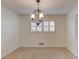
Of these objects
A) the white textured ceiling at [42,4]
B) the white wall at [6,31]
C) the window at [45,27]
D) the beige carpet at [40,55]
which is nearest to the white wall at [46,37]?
the window at [45,27]

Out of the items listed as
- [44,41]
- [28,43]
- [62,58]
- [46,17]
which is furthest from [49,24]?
[62,58]

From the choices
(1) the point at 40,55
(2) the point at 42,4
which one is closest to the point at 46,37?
(1) the point at 40,55

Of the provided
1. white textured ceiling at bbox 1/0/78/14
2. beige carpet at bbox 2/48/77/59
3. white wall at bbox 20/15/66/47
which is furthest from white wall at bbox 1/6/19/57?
white wall at bbox 20/15/66/47

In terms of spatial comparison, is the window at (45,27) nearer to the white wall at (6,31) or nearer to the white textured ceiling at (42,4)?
the white wall at (6,31)

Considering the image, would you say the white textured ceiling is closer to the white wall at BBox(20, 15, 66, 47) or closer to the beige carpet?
the beige carpet

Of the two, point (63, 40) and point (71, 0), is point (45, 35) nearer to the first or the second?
A: point (63, 40)

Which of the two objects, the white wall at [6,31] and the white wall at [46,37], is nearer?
the white wall at [6,31]

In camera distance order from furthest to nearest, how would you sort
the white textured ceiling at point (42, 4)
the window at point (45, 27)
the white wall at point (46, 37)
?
the window at point (45, 27) → the white wall at point (46, 37) → the white textured ceiling at point (42, 4)

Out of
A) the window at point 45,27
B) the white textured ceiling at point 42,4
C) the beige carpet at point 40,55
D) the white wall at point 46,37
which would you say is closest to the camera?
the white textured ceiling at point 42,4

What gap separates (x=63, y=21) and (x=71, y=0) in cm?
510

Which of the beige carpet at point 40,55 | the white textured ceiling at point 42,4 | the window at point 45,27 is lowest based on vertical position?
the beige carpet at point 40,55

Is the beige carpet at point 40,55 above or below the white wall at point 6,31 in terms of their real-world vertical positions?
below

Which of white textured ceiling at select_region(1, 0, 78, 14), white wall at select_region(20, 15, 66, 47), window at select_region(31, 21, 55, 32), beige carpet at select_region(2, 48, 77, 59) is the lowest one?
beige carpet at select_region(2, 48, 77, 59)

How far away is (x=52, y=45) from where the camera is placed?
33.1ft
